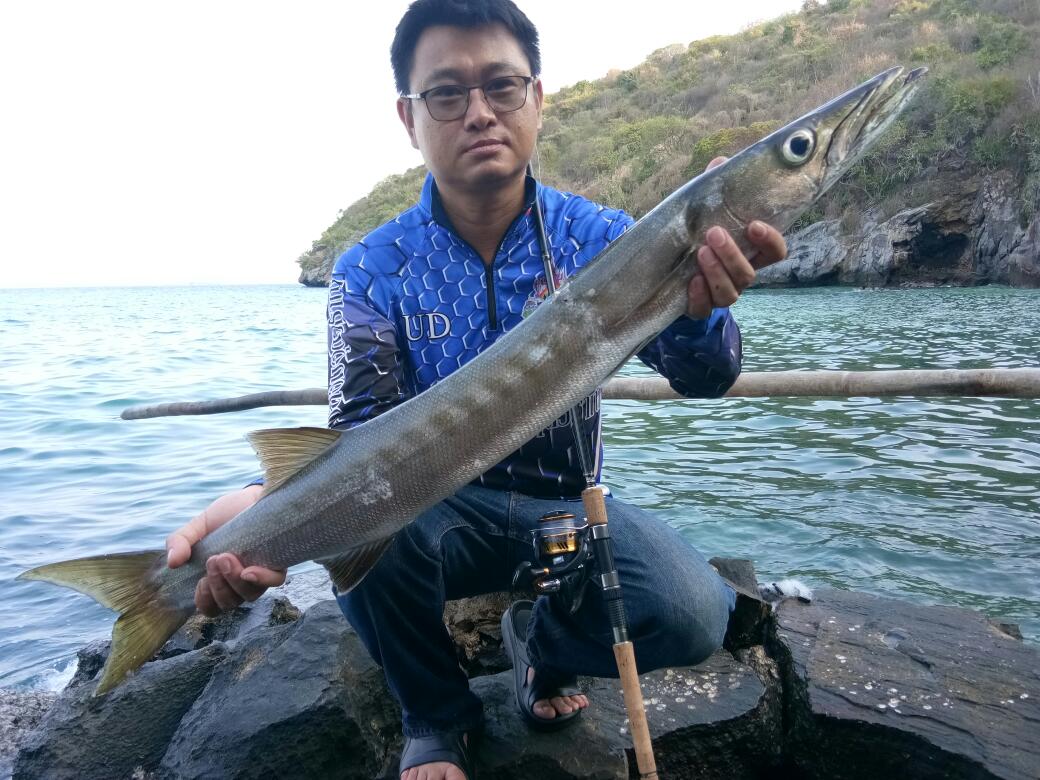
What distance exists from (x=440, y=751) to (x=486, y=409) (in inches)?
50.8

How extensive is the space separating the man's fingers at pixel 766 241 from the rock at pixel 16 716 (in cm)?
405

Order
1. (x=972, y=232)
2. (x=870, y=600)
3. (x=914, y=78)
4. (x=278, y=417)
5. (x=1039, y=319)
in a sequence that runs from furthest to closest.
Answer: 1. (x=972, y=232)
2. (x=1039, y=319)
3. (x=278, y=417)
4. (x=870, y=600)
5. (x=914, y=78)

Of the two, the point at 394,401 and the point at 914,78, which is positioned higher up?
the point at 914,78

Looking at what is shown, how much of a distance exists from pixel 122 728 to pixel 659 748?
2430 millimetres

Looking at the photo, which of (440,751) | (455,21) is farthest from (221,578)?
(455,21)

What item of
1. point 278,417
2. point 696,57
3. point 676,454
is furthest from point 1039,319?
point 696,57

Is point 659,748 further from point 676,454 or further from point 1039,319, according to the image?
point 1039,319

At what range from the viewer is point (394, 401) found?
9.78ft

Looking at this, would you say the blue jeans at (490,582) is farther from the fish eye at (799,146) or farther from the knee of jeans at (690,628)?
the fish eye at (799,146)

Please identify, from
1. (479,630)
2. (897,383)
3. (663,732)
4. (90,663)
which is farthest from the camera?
(90,663)

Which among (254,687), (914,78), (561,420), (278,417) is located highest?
(914,78)

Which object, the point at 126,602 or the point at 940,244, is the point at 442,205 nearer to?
the point at 126,602

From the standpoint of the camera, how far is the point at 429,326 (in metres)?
3.15

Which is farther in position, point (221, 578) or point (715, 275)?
point (221, 578)
